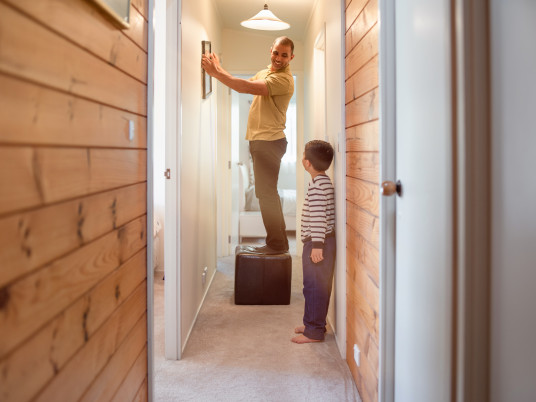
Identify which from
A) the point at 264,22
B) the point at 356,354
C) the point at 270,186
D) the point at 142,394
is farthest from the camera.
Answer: the point at 270,186

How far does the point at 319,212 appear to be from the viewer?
2951 millimetres

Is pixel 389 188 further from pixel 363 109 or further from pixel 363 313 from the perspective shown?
pixel 363 313

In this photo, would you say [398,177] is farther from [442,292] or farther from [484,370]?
[484,370]

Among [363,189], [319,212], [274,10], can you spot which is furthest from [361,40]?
[274,10]

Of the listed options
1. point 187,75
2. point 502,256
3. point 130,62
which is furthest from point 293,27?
point 502,256

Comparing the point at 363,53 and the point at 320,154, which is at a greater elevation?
the point at 363,53

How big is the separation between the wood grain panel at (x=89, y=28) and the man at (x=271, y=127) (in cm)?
187

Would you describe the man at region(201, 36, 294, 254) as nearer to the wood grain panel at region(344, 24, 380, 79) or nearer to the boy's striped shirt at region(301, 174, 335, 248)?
the boy's striped shirt at region(301, 174, 335, 248)

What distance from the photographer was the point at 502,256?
1055mm

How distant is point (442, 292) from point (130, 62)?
47.8 inches

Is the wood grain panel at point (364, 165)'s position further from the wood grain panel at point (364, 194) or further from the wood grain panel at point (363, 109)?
the wood grain panel at point (363, 109)

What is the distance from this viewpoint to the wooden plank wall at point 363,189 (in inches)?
78.0

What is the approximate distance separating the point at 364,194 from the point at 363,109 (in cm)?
38

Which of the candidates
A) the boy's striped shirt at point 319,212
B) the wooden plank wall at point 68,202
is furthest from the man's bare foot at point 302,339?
the wooden plank wall at point 68,202
